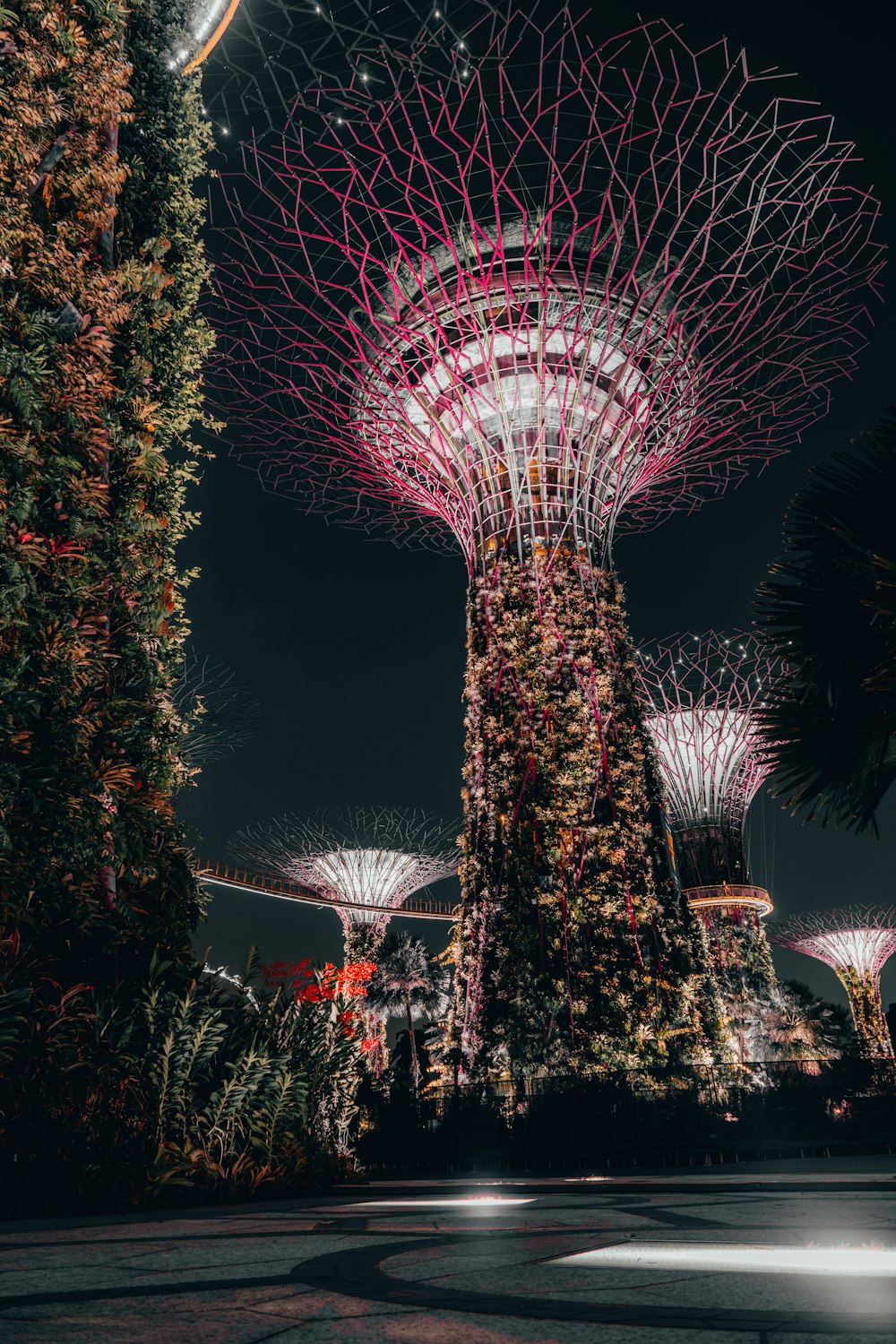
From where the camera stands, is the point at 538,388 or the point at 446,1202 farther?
the point at 538,388

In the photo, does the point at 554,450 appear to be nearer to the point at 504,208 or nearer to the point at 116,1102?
the point at 504,208

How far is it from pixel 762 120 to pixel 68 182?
1134 cm

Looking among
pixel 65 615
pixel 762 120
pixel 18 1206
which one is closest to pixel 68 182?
pixel 65 615

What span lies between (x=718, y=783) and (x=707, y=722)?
133 inches

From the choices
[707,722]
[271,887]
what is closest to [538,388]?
[707,722]

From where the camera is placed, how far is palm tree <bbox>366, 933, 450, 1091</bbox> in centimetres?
4866

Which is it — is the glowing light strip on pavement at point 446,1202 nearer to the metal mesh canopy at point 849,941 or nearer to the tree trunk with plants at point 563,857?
the tree trunk with plants at point 563,857

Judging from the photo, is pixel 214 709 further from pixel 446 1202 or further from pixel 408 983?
pixel 408 983

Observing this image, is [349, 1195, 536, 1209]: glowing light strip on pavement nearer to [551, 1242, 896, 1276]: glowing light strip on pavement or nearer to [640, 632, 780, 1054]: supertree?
[551, 1242, 896, 1276]: glowing light strip on pavement

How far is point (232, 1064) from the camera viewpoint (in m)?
7.55

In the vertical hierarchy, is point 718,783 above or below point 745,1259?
above

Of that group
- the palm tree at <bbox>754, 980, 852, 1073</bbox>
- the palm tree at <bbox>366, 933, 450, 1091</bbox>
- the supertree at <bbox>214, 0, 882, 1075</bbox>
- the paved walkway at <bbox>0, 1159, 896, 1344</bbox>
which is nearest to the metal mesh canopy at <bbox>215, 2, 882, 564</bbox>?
the supertree at <bbox>214, 0, 882, 1075</bbox>

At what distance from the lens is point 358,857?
166 ft

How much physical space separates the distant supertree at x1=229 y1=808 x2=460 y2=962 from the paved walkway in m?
42.7
